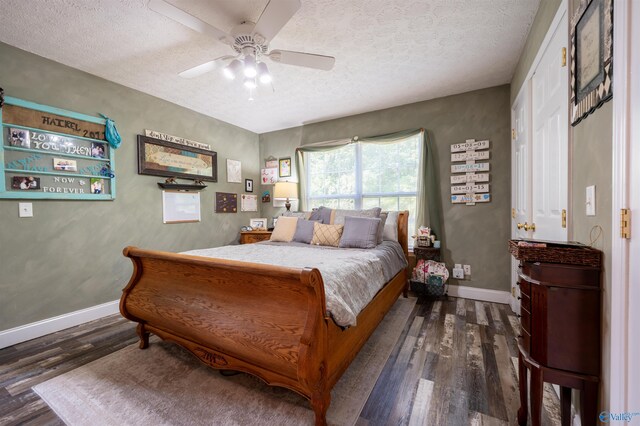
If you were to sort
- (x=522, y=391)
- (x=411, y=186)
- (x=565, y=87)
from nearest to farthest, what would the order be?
(x=522, y=391) → (x=565, y=87) → (x=411, y=186)

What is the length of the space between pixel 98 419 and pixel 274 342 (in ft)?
3.50

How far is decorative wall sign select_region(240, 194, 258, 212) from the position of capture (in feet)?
14.4

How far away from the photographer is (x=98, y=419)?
1.37 m

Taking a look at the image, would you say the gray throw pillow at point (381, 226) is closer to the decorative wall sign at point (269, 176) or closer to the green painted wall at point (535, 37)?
the green painted wall at point (535, 37)

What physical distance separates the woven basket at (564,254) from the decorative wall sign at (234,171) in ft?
12.9

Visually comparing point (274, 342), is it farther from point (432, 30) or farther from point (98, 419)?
point (432, 30)

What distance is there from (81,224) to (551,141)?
4060 millimetres

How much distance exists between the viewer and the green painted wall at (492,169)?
298 cm

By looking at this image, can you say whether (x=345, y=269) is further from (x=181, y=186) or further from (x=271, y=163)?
(x=271, y=163)

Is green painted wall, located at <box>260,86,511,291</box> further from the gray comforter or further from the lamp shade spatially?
the lamp shade

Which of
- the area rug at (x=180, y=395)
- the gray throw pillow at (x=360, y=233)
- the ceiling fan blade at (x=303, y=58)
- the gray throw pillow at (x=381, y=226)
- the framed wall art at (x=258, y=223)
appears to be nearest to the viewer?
the area rug at (x=180, y=395)

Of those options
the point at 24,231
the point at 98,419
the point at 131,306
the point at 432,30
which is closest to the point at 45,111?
the point at 24,231

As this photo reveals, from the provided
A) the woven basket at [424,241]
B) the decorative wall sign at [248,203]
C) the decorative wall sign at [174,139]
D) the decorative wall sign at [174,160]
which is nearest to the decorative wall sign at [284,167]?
the decorative wall sign at [248,203]

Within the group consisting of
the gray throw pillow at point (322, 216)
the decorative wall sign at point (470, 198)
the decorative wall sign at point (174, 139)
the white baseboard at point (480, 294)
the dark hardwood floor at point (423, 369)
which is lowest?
the dark hardwood floor at point (423, 369)
